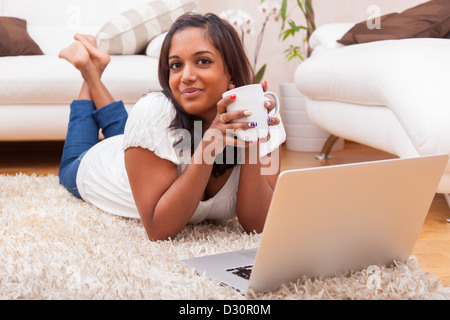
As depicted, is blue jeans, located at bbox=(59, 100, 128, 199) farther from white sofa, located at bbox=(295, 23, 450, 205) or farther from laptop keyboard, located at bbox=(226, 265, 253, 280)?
laptop keyboard, located at bbox=(226, 265, 253, 280)

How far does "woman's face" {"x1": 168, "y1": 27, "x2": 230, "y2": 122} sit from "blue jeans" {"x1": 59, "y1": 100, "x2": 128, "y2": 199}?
0.68 metres

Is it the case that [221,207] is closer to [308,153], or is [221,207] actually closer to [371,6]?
[308,153]

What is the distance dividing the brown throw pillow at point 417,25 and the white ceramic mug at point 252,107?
4.09ft

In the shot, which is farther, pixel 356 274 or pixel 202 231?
pixel 202 231

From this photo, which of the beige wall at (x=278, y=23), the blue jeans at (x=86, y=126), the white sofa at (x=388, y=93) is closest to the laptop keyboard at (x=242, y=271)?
the white sofa at (x=388, y=93)

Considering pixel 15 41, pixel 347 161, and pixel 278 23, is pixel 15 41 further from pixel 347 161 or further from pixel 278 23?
pixel 347 161

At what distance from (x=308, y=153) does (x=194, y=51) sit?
1.78m

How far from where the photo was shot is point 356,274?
894 mm

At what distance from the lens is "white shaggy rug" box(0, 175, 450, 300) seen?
83cm

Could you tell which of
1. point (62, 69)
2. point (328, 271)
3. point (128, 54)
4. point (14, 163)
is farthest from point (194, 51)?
point (14, 163)

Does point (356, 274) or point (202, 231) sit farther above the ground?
point (356, 274)

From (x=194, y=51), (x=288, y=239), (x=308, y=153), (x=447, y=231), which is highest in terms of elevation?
(x=194, y=51)
